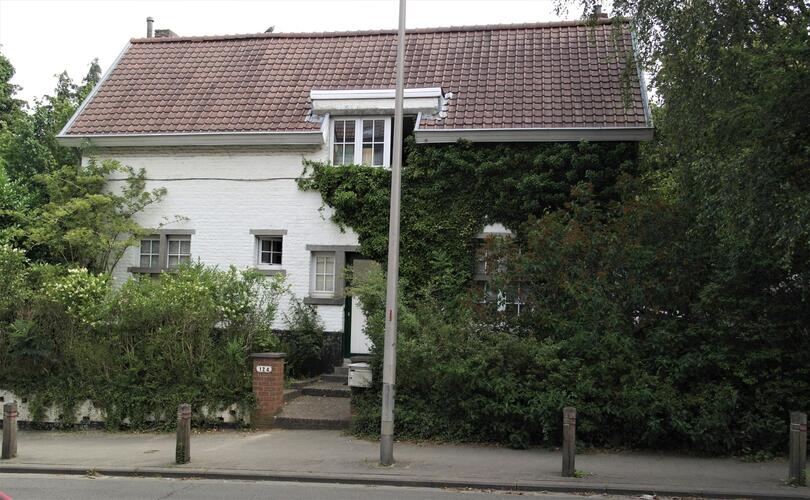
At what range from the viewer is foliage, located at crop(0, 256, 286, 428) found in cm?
1250

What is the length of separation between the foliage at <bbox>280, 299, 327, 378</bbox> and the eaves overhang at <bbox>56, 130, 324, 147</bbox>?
144 inches

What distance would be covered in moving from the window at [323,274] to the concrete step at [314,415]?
343 cm

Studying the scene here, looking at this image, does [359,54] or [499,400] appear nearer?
[499,400]

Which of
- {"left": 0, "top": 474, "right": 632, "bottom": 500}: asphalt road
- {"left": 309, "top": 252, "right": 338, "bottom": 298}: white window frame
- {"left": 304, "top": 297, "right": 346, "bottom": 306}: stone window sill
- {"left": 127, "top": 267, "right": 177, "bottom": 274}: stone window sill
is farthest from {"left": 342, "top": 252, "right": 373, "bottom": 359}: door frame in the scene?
{"left": 0, "top": 474, "right": 632, "bottom": 500}: asphalt road

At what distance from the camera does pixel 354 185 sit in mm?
15977

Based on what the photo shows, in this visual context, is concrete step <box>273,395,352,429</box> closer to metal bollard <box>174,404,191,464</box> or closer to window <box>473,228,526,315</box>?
metal bollard <box>174,404,191,464</box>

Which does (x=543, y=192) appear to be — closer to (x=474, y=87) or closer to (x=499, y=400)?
(x=474, y=87)

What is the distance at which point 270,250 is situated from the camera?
16.9 meters

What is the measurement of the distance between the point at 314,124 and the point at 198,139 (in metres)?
2.75

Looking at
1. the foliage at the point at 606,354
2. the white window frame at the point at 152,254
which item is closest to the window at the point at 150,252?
the white window frame at the point at 152,254

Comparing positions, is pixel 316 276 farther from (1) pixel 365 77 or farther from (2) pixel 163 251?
(1) pixel 365 77

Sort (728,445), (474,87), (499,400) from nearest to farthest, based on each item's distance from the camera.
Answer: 1. (728,445)
2. (499,400)
3. (474,87)

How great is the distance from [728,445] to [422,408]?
4.41m

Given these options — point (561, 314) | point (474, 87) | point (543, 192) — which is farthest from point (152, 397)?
point (474, 87)
